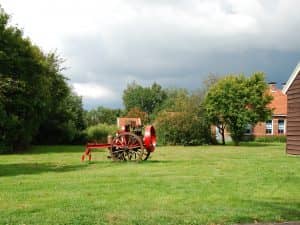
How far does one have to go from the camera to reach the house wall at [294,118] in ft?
88.7

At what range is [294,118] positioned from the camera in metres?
27.5

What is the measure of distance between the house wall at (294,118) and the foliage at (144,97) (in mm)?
112269

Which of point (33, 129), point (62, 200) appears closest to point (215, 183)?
point (62, 200)

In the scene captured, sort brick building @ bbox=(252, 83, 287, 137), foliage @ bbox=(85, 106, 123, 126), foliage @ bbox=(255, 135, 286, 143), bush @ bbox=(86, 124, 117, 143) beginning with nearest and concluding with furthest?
bush @ bbox=(86, 124, 117, 143)
foliage @ bbox=(255, 135, 286, 143)
brick building @ bbox=(252, 83, 287, 137)
foliage @ bbox=(85, 106, 123, 126)

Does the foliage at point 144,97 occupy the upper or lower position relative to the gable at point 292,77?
upper

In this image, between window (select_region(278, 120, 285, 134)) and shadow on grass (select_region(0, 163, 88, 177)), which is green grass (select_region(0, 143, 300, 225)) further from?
window (select_region(278, 120, 285, 134))

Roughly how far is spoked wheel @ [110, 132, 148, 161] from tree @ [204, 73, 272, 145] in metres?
29.6

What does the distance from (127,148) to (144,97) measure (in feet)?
386

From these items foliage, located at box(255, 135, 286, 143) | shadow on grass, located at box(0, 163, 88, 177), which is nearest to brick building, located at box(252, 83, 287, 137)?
foliage, located at box(255, 135, 286, 143)

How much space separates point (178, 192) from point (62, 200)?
111 inches

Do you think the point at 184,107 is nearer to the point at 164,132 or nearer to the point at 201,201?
the point at 164,132

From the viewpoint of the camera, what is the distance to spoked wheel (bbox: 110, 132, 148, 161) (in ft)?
78.6

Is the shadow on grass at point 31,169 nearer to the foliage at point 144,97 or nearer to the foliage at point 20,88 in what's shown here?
the foliage at point 20,88

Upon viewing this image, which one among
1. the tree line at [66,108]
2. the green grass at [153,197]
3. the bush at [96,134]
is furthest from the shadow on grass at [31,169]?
the bush at [96,134]
